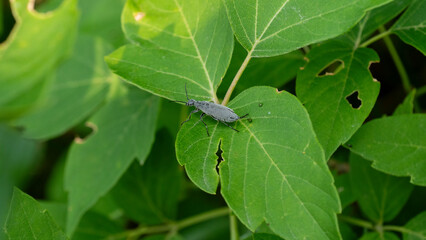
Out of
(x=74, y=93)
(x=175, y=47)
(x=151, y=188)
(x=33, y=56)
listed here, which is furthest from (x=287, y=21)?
(x=74, y=93)

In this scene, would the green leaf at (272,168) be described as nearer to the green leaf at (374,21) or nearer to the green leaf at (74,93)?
the green leaf at (374,21)

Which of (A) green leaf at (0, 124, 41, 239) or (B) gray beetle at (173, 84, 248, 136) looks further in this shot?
(A) green leaf at (0, 124, 41, 239)

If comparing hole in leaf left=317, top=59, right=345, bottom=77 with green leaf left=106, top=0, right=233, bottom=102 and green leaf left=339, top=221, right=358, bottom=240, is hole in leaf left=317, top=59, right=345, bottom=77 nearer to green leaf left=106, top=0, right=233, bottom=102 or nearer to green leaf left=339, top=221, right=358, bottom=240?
green leaf left=106, top=0, right=233, bottom=102

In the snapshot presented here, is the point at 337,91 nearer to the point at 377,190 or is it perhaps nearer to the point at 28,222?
the point at 377,190

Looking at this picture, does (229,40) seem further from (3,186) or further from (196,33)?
(3,186)

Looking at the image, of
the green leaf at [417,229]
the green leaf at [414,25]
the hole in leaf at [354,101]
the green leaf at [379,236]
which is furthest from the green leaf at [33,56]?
the green leaf at [417,229]

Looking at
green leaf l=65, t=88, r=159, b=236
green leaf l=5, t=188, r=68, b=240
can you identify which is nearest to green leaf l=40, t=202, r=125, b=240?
green leaf l=65, t=88, r=159, b=236

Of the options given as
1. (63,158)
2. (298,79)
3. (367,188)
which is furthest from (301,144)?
(63,158)
